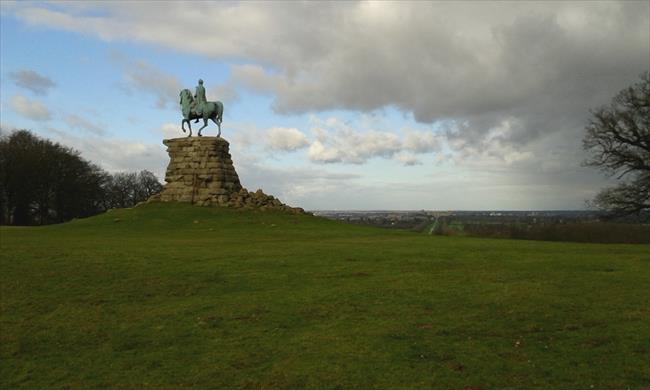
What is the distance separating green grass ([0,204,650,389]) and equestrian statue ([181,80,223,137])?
2959cm

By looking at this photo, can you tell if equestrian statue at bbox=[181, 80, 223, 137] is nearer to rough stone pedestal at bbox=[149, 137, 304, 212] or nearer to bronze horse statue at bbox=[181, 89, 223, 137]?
bronze horse statue at bbox=[181, 89, 223, 137]

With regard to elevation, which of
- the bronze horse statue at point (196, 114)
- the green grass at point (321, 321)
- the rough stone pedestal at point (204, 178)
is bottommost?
the green grass at point (321, 321)

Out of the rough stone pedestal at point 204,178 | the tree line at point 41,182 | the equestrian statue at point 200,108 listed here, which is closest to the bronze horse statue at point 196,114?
the equestrian statue at point 200,108

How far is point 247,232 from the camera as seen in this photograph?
108ft

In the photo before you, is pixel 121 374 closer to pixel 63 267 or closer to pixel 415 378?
pixel 415 378

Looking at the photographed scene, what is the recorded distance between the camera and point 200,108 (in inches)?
1849

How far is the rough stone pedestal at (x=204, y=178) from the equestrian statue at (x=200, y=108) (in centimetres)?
151

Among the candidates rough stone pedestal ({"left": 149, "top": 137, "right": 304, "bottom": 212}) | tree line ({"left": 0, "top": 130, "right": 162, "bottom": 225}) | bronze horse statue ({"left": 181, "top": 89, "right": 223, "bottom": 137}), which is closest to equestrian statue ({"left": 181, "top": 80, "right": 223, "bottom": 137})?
bronze horse statue ({"left": 181, "top": 89, "right": 223, "bottom": 137})

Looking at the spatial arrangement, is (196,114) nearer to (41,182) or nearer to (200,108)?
(200,108)

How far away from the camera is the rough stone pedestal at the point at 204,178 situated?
147 ft

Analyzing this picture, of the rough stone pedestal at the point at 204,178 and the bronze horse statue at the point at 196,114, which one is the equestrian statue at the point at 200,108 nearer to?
the bronze horse statue at the point at 196,114

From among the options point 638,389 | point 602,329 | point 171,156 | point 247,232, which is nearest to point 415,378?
point 638,389

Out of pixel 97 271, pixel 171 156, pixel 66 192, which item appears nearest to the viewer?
→ pixel 97 271

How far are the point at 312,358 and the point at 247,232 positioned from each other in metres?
24.8
